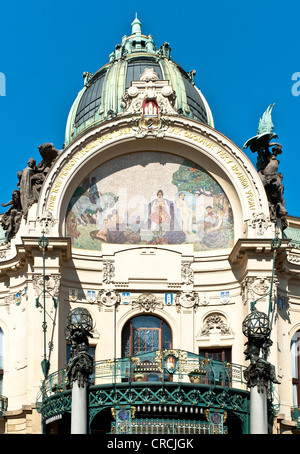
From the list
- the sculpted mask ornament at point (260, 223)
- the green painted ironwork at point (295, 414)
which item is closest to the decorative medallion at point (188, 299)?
the sculpted mask ornament at point (260, 223)

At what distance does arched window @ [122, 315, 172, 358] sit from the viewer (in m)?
34.8

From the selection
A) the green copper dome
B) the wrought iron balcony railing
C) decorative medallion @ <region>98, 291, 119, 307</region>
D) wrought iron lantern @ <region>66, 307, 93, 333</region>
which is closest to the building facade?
decorative medallion @ <region>98, 291, 119, 307</region>

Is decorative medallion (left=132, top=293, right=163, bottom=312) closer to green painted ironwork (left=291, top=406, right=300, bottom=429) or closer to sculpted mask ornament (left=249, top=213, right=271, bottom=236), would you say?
sculpted mask ornament (left=249, top=213, right=271, bottom=236)

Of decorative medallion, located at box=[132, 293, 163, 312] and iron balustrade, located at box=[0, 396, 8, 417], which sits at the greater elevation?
decorative medallion, located at box=[132, 293, 163, 312]

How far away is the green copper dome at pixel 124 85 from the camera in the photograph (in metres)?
42.7

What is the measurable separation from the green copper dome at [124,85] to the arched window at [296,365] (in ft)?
33.3

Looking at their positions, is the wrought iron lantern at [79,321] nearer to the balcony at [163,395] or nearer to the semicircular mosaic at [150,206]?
the balcony at [163,395]

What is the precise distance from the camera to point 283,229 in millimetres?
35656

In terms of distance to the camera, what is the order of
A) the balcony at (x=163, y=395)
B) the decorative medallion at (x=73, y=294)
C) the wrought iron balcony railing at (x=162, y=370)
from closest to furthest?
the balcony at (x=163, y=395)
the wrought iron balcony railing at (x=162, y=370)
the decorative medallion at (x=73, y=294)

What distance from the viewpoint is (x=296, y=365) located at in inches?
1404

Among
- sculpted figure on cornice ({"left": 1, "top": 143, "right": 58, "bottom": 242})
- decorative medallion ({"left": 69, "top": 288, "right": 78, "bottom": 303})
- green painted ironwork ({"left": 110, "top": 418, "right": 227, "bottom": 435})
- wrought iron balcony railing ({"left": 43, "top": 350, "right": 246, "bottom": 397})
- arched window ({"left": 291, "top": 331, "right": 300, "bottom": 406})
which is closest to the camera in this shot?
green painted ironwork ({"left": 110, "top": 418, "right": 227, "bottom": 435})

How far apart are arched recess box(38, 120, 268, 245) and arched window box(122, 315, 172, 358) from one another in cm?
348

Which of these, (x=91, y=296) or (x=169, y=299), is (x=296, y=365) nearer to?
(x=169, y=299)

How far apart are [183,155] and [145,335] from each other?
5.60m
